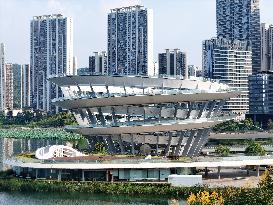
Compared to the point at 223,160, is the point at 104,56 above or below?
above

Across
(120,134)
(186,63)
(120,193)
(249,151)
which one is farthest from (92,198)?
(186,63)

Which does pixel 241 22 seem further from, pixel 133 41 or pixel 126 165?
pixel 126 165

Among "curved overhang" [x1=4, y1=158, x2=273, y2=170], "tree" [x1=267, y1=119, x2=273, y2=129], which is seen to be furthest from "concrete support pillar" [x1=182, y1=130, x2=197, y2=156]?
"tree" [x1=267, y1=119, x2=273, y2=129]

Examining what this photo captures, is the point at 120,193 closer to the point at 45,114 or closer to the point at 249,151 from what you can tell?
the point at 249,151

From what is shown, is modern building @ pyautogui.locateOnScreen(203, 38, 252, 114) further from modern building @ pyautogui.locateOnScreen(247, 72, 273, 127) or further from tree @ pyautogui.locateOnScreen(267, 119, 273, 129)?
tree @ pyautogui.locateOnScreen(267, 119, 273, 129)

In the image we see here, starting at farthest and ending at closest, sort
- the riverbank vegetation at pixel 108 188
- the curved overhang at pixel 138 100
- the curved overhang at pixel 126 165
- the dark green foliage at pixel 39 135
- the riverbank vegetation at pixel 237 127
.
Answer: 1. the riverbank vegetation at pixel 237 127
2. the dark green foliage at pixel 39 135
3. the curved overhang at pixel 138 100
4. the curved overhang at pixel 126 165
5. the riverbank vegetation at pixel 108 188

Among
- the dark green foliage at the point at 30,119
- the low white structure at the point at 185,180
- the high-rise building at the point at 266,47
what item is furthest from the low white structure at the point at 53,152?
the high-rise building at the point at 266,47

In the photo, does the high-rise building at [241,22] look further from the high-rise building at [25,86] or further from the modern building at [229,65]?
the high-rise building at [25,86]
